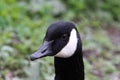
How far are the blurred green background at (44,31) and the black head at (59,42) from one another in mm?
1228

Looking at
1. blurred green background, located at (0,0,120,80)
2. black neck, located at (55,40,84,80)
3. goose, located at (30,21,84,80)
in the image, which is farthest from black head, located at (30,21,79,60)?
blurred green background, located at (0,0,120,80)

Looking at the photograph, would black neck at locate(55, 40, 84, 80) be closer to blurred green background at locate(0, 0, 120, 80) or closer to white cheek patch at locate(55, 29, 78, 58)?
white cheek patch at locate(55, 29, 78, 58)

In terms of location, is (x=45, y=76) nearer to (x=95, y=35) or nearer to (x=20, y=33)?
(x=20, y=33)

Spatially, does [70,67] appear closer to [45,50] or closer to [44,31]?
[45,50]

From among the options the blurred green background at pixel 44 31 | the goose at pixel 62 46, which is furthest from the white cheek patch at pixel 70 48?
the blurred green background at pixel 44 31

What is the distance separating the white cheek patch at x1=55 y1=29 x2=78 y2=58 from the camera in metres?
4.37

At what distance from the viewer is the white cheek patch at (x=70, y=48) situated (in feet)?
14.3

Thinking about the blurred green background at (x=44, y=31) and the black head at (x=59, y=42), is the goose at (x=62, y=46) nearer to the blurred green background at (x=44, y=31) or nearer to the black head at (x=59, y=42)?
the black head at (x=59, y=42)

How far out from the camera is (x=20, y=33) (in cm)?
713

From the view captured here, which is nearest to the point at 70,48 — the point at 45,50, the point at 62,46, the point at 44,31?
the point at 62,46

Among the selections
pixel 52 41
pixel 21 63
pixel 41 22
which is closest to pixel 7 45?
pixel 21 63

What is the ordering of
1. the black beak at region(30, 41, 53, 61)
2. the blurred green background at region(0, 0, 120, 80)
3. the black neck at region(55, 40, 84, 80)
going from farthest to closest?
1. the blurred green background at region(0, 0, 120, 80)
2. the black neck at region(55, 40, 84, 80)
3. the black beak at region(30, 41, 53, 61)

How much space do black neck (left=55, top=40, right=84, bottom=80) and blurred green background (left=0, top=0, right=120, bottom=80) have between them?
92cm

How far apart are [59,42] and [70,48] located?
0.36ft
